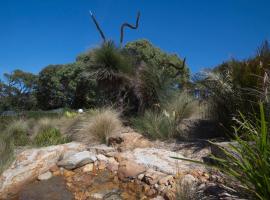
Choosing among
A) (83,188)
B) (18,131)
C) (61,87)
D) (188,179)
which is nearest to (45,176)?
(83,188)

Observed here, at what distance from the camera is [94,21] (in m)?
11.1

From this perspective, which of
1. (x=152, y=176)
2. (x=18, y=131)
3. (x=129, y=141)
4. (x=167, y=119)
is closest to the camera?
(x=152, y=176)

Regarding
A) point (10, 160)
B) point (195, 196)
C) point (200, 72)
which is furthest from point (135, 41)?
point (195, 196)

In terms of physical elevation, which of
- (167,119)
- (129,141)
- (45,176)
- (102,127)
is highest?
(167,119)

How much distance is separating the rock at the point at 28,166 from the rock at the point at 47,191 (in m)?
0.28

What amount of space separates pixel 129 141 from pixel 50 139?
2091mm

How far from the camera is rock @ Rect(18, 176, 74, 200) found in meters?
4.55

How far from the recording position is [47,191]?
4.72m

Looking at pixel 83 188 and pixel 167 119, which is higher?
pixel 167 119

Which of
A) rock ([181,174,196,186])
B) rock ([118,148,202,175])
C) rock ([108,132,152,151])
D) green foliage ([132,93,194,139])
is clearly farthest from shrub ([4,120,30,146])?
rock ([181,174,196,186])

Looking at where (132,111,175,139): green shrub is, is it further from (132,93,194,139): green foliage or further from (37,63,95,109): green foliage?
(37,63,95,109): green foliage

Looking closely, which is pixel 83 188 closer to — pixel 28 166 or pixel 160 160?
pixel 160 160

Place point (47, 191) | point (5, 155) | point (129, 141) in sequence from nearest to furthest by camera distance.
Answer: point (47, 191) < point (5, 155) < point (129, 141)

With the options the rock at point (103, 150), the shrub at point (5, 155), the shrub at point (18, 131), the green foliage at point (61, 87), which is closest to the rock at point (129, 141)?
the rock at point (103, 150)
